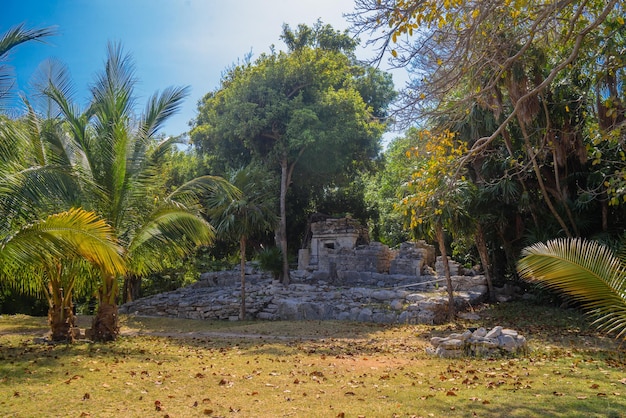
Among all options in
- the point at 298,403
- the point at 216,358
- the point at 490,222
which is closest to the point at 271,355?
the point at 216,358

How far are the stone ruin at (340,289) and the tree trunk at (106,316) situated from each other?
7.21 meters

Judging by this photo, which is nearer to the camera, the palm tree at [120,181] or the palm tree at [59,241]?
the palm tree at [59,241]

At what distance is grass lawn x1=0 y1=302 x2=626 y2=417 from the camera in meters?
5.23

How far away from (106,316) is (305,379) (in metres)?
5.38

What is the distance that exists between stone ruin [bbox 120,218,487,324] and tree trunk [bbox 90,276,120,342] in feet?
23.7

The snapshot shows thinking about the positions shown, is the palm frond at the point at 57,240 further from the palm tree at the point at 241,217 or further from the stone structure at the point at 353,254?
the stone structure at the point at 353,254

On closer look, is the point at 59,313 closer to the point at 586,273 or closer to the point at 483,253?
the point at 586,273

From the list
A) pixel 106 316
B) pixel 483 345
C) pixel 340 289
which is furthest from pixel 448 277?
pixel 106 316

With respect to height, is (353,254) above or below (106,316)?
above

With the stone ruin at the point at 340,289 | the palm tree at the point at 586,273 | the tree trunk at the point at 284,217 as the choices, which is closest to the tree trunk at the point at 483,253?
the stone ruin at the point at 340,289

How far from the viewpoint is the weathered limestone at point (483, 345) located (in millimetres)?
8547

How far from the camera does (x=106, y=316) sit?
33.9 ft

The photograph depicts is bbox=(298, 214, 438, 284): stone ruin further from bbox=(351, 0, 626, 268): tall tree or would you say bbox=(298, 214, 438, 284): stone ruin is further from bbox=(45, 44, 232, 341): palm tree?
bbox=(45, 44, 232, 341): palm tree

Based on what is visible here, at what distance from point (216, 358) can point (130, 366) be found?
1.59m
